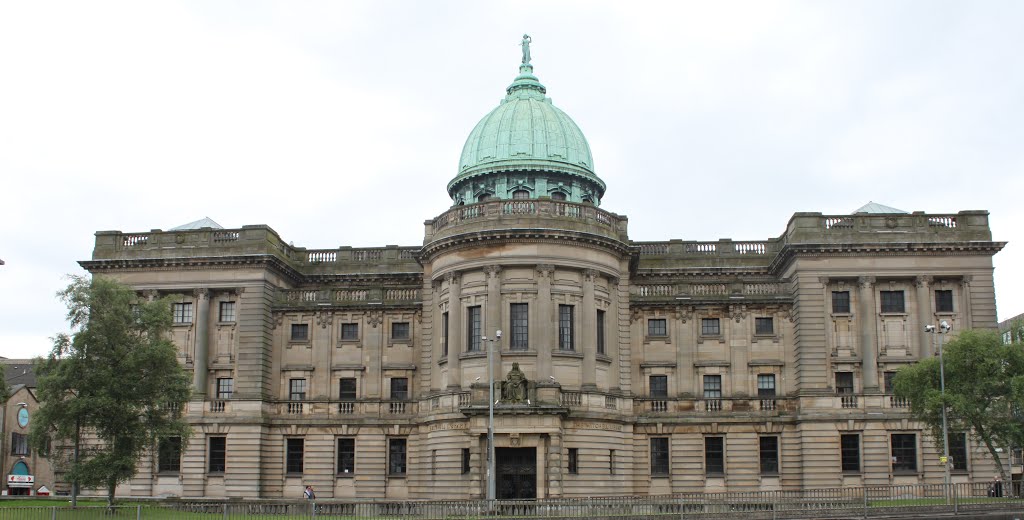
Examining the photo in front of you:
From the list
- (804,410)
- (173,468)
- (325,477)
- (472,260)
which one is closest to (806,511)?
(804,410)

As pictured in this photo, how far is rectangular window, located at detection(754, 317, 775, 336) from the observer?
60.2 meters

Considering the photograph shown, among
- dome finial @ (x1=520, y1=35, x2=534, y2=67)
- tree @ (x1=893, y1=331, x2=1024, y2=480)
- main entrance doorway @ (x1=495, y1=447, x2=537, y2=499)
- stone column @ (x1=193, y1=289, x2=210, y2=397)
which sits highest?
dome finial @ (x1=520, y1=35, x2=534, y2=67)

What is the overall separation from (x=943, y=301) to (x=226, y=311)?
132ft

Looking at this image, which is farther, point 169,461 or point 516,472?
point 169,461

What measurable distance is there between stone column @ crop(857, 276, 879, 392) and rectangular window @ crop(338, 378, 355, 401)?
28888 millimetres

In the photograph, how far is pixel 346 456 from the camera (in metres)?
60.6

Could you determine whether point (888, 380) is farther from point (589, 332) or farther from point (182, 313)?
point (182, 313)

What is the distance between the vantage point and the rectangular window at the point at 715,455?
Result: 5872 centimetres

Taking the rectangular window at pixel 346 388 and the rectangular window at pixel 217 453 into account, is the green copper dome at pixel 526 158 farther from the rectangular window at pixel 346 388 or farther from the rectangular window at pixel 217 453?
the rectangular window at pixel 217 453

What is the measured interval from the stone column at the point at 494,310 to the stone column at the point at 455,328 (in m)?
1.67

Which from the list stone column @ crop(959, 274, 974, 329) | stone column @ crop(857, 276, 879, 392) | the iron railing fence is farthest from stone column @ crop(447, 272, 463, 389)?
stone column @ crop(959, 274, 974, 329)

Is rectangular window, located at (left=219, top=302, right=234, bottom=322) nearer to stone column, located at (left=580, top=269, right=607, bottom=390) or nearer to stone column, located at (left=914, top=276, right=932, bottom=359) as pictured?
stone column, located at (left=580, top=269, right=607, bottom=390)

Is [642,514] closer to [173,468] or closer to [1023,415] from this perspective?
[1023,415]

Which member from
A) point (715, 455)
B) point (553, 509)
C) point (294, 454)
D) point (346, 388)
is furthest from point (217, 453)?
point (715, 455)
